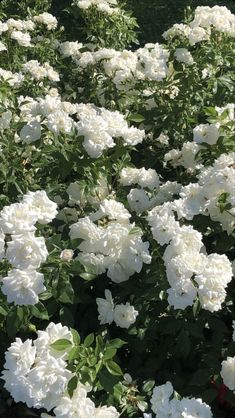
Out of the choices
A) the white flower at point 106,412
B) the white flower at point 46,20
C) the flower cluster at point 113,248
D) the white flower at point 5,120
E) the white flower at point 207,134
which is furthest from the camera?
the white flower at point 46,20

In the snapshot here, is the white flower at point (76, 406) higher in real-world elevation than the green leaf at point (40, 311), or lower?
higher

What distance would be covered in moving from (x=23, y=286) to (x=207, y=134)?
3.19ft

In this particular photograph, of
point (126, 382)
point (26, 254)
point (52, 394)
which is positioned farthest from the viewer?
point (126, 382)

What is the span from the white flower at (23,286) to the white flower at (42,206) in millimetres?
217

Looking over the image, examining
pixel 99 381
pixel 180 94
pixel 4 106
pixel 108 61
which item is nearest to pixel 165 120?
pixel 180 94

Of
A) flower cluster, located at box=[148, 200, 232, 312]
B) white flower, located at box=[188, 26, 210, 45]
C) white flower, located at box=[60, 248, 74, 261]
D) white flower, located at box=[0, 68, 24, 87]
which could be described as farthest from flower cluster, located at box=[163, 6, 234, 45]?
white flower, located at box=[60, 248, 74, 261]

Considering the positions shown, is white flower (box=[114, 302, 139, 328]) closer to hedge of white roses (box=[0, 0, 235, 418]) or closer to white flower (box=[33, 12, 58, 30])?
hedge of white roses (box=[0, 0, 235, 418])

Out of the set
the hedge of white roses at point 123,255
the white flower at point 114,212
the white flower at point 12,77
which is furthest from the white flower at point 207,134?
the white flower at point 12,77

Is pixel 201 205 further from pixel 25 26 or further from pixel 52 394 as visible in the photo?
pixel 25 26

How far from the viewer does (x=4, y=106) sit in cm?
282

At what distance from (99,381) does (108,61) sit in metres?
2.08

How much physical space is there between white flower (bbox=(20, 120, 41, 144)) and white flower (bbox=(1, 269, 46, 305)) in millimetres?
851

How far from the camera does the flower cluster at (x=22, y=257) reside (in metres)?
1.84

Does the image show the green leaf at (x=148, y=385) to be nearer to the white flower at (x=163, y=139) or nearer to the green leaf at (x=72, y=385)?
the green leaf at (x=72, y=385)
